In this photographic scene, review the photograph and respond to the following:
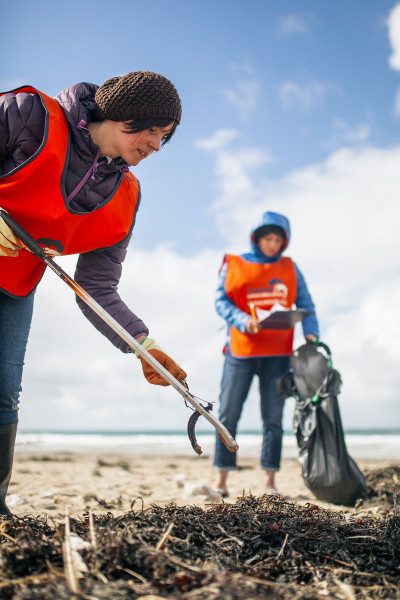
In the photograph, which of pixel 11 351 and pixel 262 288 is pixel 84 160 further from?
pixel 262 288

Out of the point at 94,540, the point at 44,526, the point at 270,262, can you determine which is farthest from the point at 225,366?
the point at 94,540

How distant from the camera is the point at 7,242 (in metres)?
2.09

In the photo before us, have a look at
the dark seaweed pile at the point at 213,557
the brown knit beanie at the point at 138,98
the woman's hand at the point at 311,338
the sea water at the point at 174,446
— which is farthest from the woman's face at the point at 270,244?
the sea water at the point at 174,446

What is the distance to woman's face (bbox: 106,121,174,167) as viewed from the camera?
7.02 feet

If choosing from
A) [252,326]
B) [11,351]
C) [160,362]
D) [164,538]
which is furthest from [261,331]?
[164,538]

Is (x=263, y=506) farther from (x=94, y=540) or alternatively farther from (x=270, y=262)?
(x=270, y=262)

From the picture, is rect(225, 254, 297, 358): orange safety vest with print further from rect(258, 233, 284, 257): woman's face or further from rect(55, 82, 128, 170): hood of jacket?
rect(55, 82, 128, 170): hood of jacket

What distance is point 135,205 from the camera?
2.50 m

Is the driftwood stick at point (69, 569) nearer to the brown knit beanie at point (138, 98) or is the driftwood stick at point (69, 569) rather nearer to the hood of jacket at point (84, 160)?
the hood of jacket at point (84, 160)

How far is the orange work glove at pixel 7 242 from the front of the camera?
2038 millimetres

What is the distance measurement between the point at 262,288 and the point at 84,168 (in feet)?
8.06

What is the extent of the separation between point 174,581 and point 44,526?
0.73m

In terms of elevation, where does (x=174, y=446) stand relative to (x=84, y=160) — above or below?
below

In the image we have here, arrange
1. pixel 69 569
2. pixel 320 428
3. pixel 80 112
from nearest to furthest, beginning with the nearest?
pixel 69 569
pixel 80 112
pixel 320 428
